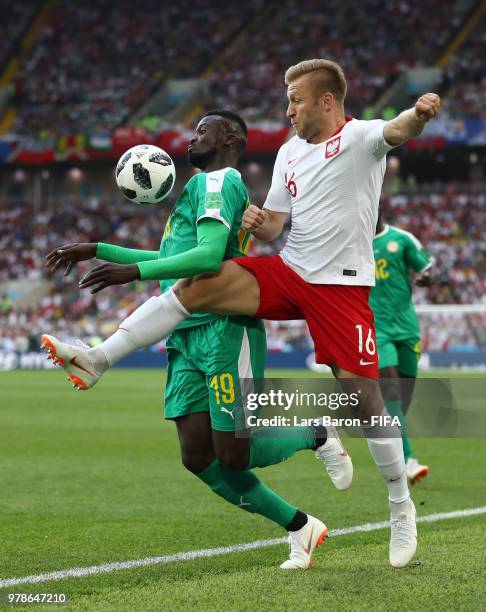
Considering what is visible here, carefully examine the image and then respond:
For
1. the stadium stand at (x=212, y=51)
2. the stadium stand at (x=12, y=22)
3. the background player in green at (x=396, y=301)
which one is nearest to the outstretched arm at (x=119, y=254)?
the background player in green at (x=396, y=301)

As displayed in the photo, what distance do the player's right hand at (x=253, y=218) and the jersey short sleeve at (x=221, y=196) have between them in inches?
3.4

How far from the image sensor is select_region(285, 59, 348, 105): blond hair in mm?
5031

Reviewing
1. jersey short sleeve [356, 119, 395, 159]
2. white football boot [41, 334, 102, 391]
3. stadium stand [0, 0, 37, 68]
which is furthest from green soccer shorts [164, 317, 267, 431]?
→ stadium stand [0, 0, 37, 68]

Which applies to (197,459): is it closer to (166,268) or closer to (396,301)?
(166,268)

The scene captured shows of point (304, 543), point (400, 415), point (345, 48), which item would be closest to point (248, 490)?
point (304, 543)

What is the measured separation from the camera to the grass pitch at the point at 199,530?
14.6 ft

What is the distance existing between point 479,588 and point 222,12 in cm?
4504

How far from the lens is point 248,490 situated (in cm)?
530

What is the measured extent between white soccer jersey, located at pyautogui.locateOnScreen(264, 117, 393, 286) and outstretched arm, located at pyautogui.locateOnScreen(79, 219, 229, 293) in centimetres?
45

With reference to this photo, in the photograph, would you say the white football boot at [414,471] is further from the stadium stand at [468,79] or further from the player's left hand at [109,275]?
the stadium stand at [468,79]

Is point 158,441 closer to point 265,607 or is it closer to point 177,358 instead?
point 177,358

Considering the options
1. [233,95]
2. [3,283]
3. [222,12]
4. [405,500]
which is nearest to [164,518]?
[405,500]

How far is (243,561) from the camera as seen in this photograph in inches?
212

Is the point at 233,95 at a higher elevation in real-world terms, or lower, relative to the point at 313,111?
higher
